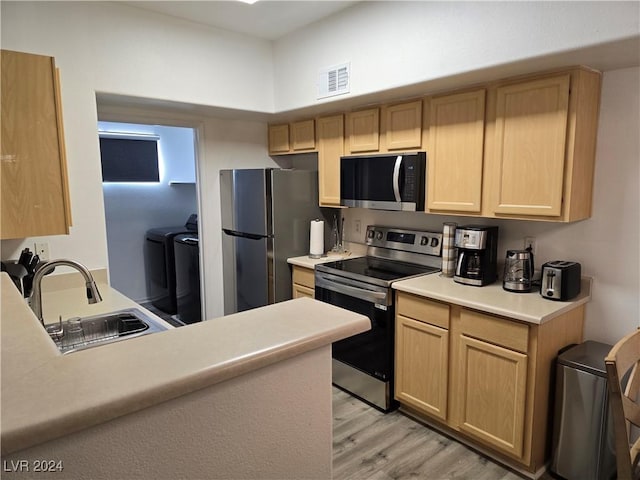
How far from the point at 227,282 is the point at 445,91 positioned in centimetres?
238

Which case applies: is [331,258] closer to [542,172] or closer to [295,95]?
[295,95]

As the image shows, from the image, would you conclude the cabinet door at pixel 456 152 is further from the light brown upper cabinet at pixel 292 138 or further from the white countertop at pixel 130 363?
the white countertop at pixel 130 363

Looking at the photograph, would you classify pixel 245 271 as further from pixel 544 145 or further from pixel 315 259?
pixel 544 145

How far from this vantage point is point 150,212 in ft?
15.9

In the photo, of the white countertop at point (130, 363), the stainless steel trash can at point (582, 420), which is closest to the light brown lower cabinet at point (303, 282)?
the stainless steel trash can at point (582, 420)

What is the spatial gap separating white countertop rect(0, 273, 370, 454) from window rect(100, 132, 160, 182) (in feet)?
12.7

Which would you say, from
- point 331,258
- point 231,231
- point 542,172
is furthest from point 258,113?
point 542,172

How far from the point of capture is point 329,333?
893 millimetres

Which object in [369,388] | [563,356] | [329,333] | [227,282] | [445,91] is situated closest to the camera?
[329,333]

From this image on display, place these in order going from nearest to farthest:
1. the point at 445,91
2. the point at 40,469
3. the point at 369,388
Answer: the point at 40,469 → the point at 445,91 → the point at 369,388

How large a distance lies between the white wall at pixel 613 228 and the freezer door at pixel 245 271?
6.83 ft

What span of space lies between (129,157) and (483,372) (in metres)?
4.15

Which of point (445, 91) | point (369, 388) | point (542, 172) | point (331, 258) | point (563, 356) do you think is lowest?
point (369, 388)

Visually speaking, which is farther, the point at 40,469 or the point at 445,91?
the point at 445,91
